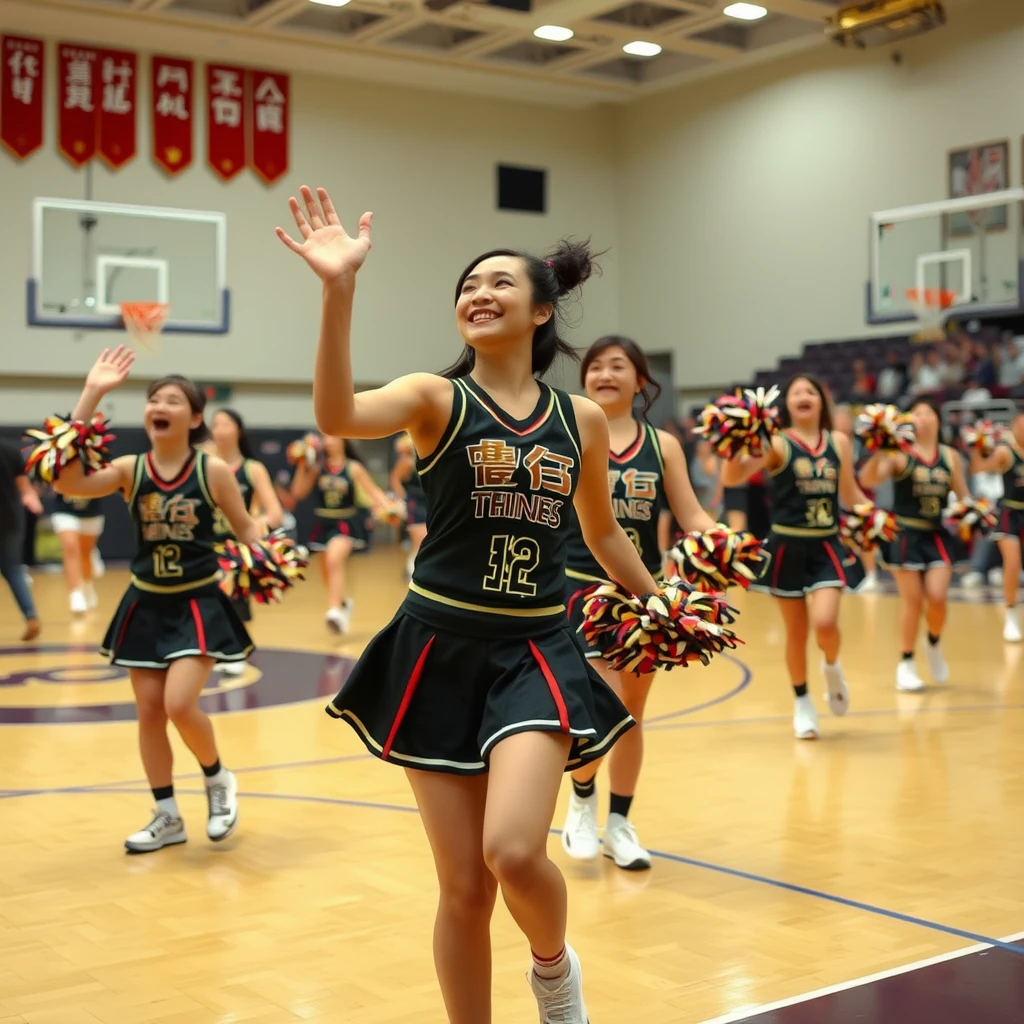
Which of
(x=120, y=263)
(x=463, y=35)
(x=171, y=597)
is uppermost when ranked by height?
(x=463, y=35)

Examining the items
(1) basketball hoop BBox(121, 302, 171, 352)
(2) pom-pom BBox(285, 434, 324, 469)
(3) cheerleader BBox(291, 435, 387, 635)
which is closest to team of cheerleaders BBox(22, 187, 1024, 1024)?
(2) pom-pom BBox(285, 434, 324, 469)

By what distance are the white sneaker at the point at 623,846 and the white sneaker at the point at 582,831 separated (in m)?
0.06

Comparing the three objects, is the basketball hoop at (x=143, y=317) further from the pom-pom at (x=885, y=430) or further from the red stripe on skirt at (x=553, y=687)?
the red stripe on skirt at (x=553, y=687)

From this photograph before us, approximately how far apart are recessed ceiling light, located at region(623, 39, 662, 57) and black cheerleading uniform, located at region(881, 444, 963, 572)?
13.4m

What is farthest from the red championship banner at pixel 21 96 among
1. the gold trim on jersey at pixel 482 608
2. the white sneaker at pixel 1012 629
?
the gold trim on jersey at pixel 482 608

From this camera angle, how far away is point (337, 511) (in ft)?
38.7

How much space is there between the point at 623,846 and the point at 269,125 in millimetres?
18868

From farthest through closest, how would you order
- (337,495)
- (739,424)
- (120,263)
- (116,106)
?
(116,106) < (120,263) < (337,495) < (739,424)

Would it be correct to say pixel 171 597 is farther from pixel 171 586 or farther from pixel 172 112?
pixel 172 112

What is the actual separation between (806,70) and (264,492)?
16.4 m

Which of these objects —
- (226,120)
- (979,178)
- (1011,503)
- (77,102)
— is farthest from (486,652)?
(226,120)

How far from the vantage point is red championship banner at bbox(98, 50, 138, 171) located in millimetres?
20359

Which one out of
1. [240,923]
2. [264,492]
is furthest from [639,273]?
[240,923]

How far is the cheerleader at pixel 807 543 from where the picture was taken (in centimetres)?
725
